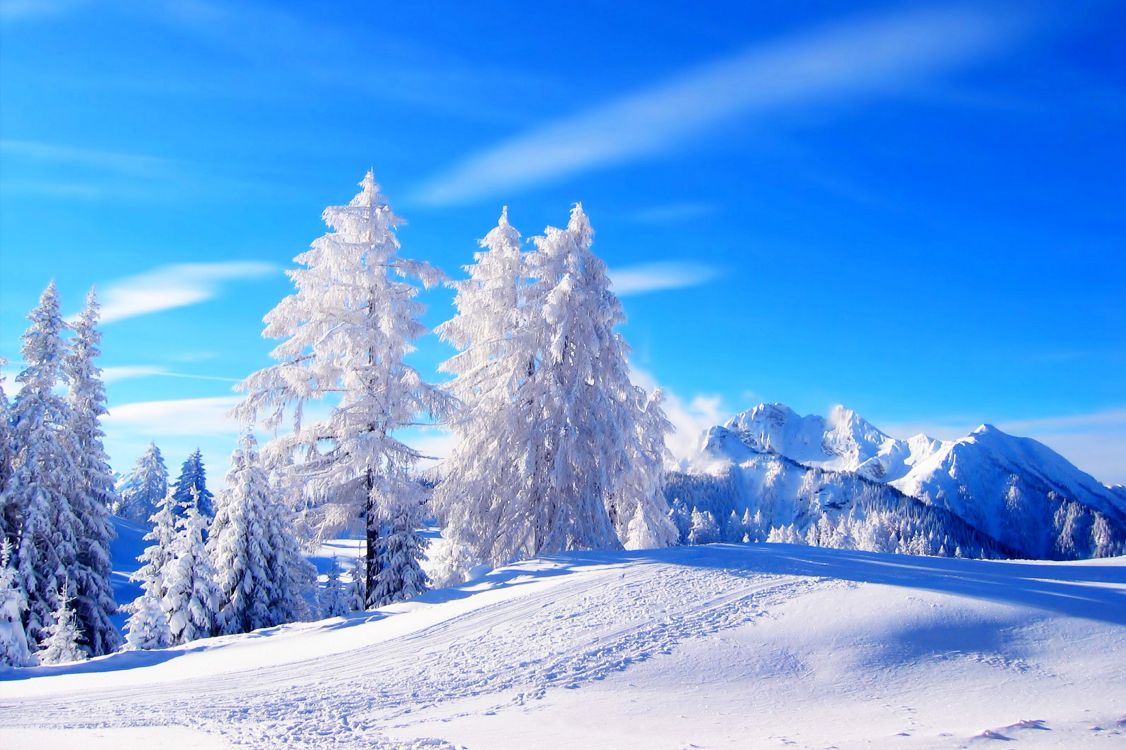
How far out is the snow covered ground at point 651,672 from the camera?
862 cm

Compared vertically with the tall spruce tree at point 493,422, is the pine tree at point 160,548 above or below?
below

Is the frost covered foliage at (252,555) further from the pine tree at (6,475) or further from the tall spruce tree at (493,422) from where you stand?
the tall spruce tree at (493,422)

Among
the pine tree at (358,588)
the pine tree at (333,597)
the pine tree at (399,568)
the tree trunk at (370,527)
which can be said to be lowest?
the pine tree at (333,597)

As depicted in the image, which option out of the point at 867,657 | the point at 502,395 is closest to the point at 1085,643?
the point at 867,657

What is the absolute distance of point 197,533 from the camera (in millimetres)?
27672

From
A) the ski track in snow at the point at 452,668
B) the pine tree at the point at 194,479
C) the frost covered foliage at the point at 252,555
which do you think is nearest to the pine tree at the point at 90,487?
the frost covered foliage at the point at 252,555

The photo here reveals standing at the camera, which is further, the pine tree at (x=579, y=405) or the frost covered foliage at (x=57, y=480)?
the frost covered foliage at (x=57, y=480)

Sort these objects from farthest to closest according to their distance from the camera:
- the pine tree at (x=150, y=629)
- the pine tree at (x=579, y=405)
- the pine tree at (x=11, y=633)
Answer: the pine tree at (x=150, y=629) < the pine tree at (x=579, y=405) < the pine tree at (x=11, y=633)

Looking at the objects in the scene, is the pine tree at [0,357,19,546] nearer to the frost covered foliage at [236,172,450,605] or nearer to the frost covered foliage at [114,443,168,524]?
the frost covered foliage at [236,172,450,605]

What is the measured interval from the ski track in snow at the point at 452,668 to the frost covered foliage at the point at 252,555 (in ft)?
57.5

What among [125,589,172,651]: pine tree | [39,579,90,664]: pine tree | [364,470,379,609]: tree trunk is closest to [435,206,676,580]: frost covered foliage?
[364,470,379,609]: tree trunk

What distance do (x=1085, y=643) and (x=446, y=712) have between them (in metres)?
9.50

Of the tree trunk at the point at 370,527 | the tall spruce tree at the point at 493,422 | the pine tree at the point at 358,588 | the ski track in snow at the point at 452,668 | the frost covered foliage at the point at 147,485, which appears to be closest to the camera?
the ski track in snow at the point at 452,668

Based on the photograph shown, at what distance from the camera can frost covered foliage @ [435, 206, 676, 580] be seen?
2155cm
